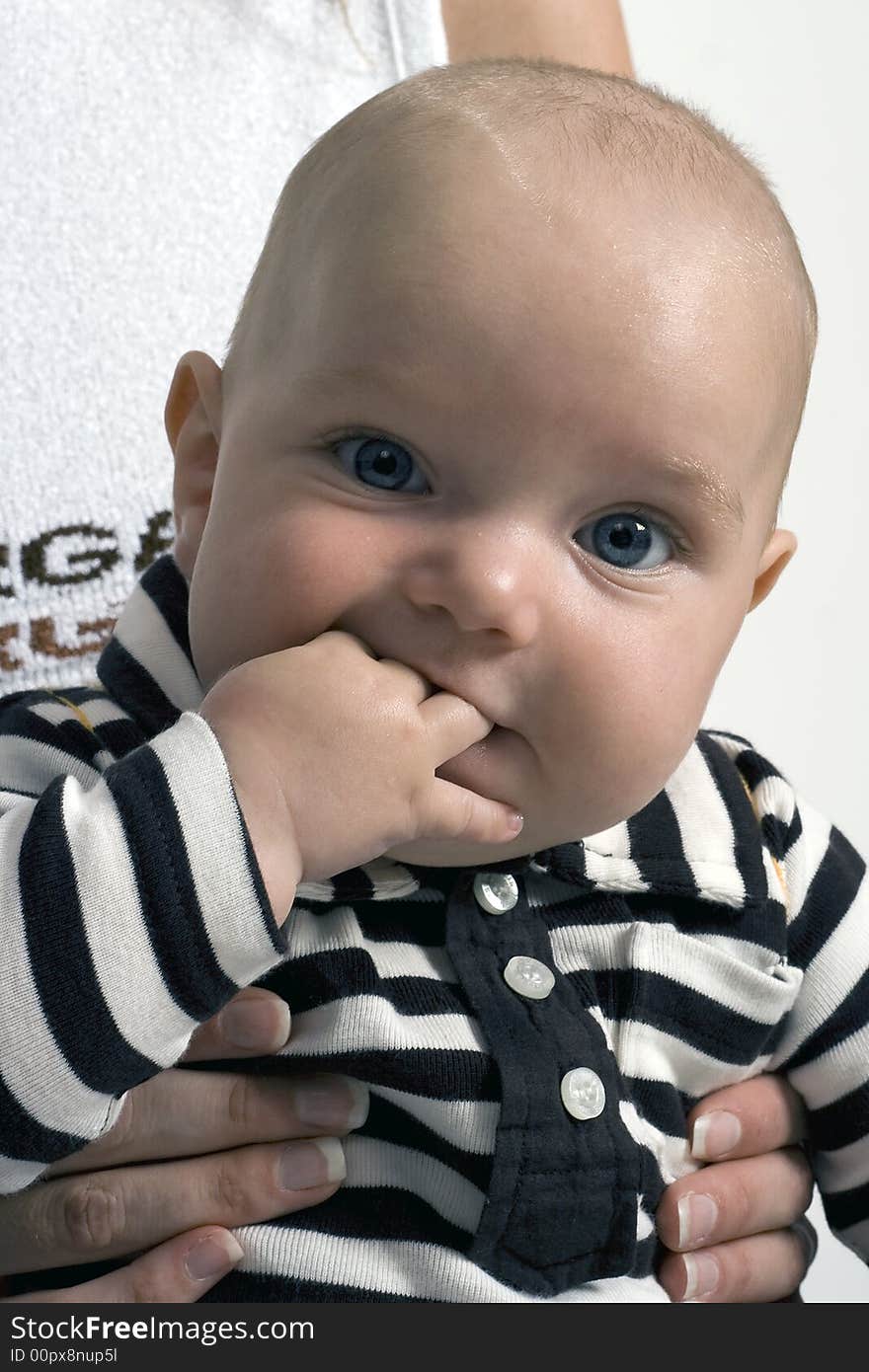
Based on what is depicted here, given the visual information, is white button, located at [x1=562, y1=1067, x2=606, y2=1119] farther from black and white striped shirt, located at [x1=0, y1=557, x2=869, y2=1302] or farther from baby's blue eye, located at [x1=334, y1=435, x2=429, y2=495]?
baby's blue eye, located at [x1=334, y1=435, x2=429, y2=495]

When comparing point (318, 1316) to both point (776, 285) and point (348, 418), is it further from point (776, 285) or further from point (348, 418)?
point (776, 285)

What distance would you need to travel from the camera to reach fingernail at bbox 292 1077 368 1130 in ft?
2.15

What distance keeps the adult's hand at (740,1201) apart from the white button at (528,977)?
0.16 metres

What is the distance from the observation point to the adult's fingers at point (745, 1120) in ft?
2.43

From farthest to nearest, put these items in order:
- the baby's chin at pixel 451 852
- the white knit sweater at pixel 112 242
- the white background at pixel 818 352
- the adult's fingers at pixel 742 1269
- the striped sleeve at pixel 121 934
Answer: the white background at pixel 818 352
the white knit sweater at pixel 112 242
the adult's fingers at pixel 742 1269
the baby's chin at pixel 451 852
the striped sleeve at pixel 121 934

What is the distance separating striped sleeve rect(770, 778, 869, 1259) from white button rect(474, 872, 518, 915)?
0.19 m

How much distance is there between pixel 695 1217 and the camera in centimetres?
72

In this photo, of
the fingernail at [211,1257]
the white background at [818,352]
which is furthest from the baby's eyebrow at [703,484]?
the white background at [818,352]

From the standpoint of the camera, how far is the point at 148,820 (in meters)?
0.52

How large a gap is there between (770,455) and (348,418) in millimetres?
222

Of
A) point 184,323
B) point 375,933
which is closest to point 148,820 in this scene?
point 375,933

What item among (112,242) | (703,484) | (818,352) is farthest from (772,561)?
(818,352)

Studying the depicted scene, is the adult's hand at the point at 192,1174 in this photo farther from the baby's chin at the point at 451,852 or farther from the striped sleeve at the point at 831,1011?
the striped sleeve at the point at 831,1011

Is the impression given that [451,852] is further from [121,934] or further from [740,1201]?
[740,1201]
